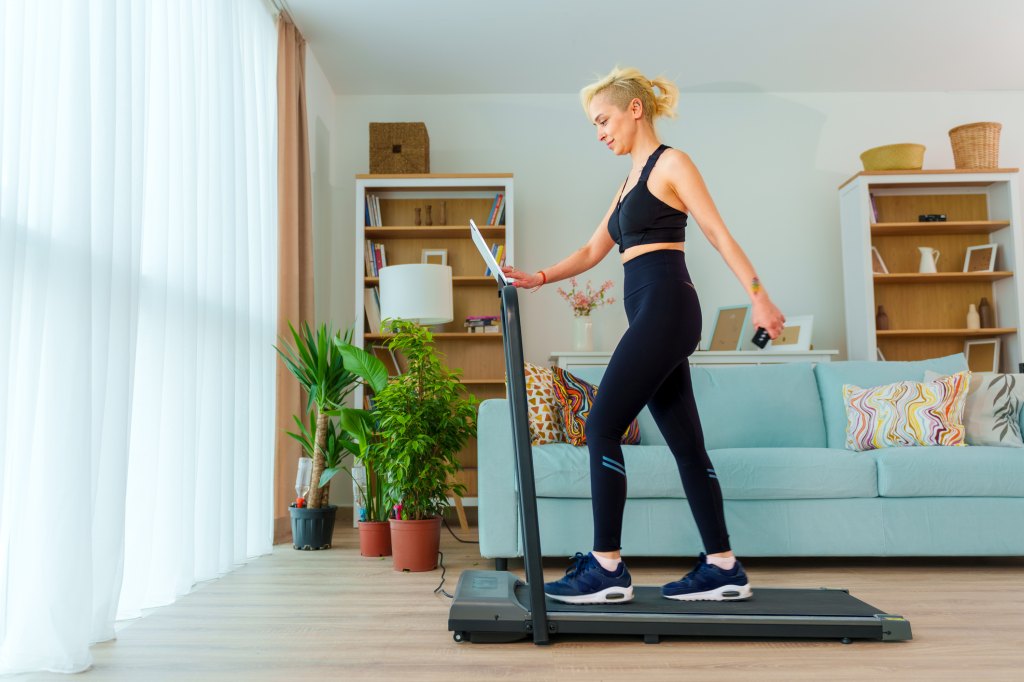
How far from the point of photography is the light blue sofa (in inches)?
113

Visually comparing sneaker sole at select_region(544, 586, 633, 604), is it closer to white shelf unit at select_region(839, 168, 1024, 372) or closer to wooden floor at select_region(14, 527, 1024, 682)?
wooden floor at select_region(14, 527, 1024, 682)

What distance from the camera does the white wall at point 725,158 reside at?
16.8 ft

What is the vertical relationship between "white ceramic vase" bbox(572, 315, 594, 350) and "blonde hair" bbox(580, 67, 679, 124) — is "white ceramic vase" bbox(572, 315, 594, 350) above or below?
below

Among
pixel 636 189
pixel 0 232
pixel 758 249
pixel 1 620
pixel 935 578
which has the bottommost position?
pixel 935 578

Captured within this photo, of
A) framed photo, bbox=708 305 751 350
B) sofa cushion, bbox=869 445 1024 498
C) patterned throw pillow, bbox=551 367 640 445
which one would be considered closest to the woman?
patterned throw pillow, bbox=551 367 640 445

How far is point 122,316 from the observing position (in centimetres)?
215

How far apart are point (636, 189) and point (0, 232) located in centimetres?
148

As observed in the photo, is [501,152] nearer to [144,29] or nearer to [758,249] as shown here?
[758,249]

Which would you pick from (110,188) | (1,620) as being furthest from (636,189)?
(1,620)

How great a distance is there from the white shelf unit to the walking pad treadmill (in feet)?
10.1

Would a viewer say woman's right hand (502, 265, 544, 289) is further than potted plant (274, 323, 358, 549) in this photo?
No

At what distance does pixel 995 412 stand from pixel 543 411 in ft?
6.01

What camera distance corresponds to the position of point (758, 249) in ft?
16.9

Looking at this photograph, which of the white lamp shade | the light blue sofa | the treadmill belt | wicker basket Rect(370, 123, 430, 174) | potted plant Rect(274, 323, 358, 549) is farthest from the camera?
wicker basket Rect(370, 123, 430, 174)
